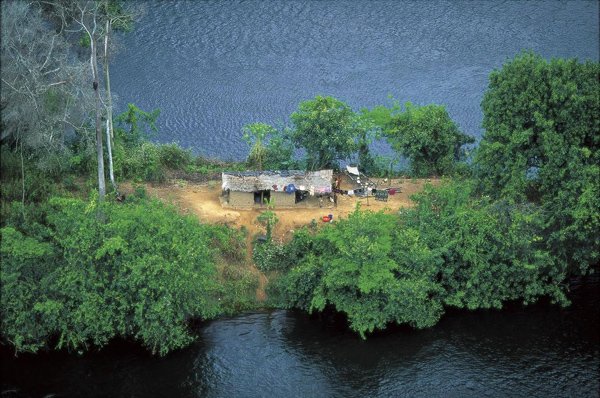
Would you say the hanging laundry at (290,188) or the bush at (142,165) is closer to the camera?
the hanging laundry at (290,188)

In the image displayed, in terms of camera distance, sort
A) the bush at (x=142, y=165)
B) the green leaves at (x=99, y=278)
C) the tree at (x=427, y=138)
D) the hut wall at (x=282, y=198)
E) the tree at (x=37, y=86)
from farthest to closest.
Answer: the tree at (x=427, y=138) → the bush at (x=142, y=165) → the hut wall at (x=282, y=198) → the tree at (x=37, y=86) → the green leaves at (x=99, y=278)

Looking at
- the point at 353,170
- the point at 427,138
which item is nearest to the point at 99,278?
the point at 353,170

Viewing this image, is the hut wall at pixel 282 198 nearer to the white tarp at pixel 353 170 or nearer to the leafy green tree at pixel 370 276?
the leafy green tree at pixel 370 276

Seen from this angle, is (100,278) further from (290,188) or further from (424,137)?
(424,137)

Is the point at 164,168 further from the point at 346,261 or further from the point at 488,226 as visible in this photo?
the point at 488,226

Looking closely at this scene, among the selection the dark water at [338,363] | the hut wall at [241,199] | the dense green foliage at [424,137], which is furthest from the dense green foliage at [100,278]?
the dense green foliage at [424,137]

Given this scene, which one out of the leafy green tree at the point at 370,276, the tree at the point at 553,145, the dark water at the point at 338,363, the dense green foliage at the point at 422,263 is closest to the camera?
the dark water at the point at 338,363

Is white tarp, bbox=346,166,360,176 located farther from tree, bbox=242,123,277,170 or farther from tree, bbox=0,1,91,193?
tree, bbox=0,1,91,193
